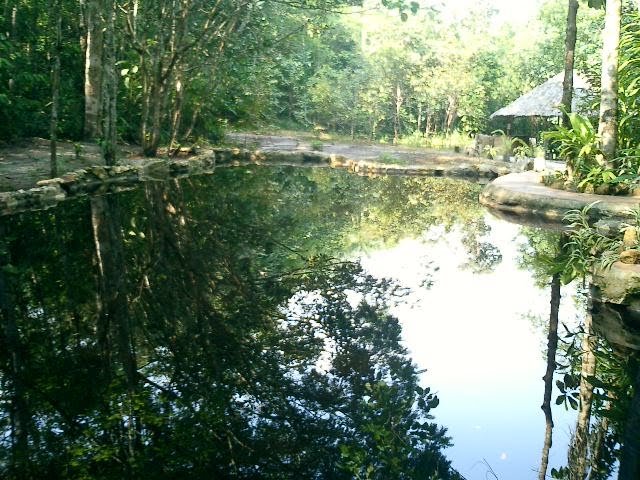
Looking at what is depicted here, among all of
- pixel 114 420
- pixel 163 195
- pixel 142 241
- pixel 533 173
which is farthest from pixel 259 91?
pixel 114 420

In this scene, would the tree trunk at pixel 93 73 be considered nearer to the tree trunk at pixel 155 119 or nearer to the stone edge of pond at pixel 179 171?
the tree trunk at pixel 155 119

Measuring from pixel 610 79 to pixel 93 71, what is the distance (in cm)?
1020

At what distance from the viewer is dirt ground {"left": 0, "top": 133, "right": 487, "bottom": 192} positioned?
10.5 metres

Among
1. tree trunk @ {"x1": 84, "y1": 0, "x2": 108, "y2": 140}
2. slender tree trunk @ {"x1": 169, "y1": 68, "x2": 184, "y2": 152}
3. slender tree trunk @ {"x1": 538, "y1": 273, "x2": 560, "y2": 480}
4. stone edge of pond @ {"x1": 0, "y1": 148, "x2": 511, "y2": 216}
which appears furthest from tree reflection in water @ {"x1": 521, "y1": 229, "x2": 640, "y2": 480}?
slender tree trunk @ {"x1": 169, "y1": 68, "x2": 184, "y2": 152}

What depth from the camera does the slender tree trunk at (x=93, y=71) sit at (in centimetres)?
1253

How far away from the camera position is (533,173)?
52.2ft

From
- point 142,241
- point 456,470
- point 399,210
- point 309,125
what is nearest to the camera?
point 456,470

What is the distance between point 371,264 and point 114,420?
4.81 meters

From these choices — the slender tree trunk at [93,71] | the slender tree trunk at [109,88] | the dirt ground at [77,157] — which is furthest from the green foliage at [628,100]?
the dirt ground at [77,157]

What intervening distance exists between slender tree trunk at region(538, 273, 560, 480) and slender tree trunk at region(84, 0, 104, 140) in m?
9.75

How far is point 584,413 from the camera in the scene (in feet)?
12.7

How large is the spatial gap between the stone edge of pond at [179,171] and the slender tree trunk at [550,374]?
7004 mm

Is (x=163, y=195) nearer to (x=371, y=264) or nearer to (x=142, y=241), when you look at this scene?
(x=142, y=241)

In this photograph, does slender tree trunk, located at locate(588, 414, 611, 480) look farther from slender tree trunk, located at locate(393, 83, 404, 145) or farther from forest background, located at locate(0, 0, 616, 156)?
slender tree trunk, located at locate(393, 83, 404, 145)
